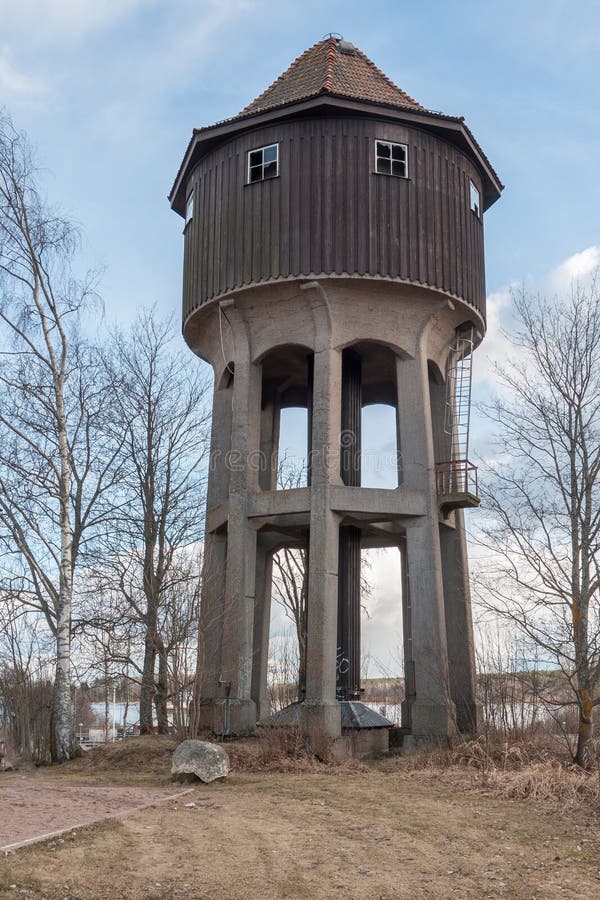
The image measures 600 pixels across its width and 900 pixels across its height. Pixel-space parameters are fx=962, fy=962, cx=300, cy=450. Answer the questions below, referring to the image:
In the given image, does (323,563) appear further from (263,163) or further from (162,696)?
(263,163)

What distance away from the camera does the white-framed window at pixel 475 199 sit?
19.9m

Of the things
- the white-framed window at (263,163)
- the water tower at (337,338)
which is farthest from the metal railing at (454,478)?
the white-framed window at (263,163)

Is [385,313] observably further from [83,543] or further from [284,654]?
[284,654]

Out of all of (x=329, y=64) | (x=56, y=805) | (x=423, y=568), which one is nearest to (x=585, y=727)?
(x=423, y=568)

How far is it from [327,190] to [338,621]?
27.3 ft

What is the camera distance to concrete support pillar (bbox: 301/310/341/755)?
53.8 ft

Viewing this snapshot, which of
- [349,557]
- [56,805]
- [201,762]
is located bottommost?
[56,805]

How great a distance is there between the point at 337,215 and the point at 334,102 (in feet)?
7.07

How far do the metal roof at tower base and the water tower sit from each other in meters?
0.05

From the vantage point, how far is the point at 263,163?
18875 mm

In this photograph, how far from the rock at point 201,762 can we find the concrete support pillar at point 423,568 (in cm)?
483

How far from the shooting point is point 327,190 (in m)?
18.2

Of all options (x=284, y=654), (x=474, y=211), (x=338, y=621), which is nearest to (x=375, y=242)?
(x=474, y=211)

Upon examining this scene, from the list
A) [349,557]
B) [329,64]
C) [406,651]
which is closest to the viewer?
[349,557]
